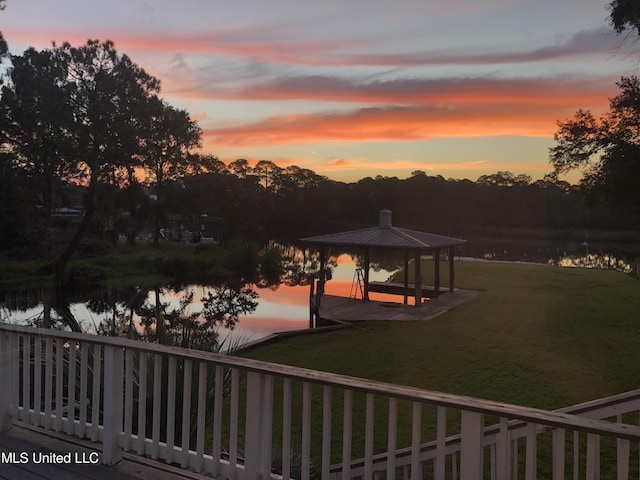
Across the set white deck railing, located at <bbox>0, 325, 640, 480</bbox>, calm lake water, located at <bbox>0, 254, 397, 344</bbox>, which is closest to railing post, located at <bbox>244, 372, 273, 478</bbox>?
white deck railing, located at <bbox>0, 325, 640, 480</bbox>

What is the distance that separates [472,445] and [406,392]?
29 cm

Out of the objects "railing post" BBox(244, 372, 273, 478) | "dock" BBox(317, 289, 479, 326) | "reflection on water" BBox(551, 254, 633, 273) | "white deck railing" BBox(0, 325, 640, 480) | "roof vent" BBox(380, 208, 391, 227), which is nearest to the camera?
"white deck railing" BBox(0, 325, 640, 480)

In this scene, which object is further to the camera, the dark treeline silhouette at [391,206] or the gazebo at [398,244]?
the dark treeline silhouette at [391,206]

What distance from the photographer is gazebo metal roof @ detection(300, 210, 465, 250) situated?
14.7 meters

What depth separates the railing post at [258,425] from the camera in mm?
2330

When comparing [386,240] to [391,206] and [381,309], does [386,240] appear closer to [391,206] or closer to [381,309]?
[381,309]

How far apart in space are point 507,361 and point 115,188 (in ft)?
83.3

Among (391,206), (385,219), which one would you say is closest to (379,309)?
(385,219)

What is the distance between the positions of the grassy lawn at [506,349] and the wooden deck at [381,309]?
0.51 m

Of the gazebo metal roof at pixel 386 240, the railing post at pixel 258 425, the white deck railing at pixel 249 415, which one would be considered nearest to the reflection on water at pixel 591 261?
the gazebo metal roof at pixel 386 240

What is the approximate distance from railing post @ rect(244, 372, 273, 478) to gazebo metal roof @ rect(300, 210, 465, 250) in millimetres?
12160

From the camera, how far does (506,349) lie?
28.6 feet

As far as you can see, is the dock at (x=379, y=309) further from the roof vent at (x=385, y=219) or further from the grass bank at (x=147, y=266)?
the grass bank at (x=147, y=266)

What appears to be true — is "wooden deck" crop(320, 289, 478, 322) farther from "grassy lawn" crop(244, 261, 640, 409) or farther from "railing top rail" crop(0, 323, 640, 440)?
"railing top rail" crop(0, 323, 640, 440)
